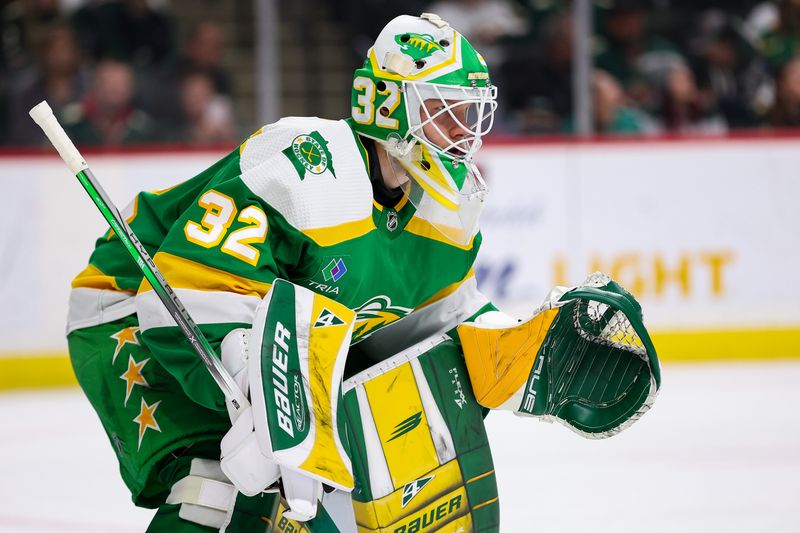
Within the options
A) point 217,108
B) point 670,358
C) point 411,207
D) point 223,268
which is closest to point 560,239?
point 670,358

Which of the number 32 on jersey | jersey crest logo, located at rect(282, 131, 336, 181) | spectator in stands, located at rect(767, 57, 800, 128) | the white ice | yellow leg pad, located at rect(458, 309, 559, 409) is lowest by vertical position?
the white ice

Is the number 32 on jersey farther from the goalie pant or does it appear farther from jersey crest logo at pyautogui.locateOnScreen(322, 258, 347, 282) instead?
the goalie pant

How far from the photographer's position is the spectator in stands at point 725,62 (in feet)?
19.8

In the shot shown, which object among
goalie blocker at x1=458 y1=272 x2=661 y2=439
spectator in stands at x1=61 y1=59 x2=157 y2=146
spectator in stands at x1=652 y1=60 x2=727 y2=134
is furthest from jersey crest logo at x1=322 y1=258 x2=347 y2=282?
spectator in stands at x1=652 y1=60 x2=727 y2=134

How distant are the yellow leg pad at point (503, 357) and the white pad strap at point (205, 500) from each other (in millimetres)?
533

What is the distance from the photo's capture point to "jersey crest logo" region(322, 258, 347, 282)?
2.21m

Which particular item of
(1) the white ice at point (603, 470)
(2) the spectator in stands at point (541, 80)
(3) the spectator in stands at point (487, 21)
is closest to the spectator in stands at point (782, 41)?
(2) the spectator in stands at point (541, 80)

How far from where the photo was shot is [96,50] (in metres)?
5.42

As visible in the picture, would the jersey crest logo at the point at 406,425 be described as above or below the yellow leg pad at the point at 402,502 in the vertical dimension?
above

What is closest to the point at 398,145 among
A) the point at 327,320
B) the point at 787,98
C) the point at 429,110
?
the point at 429,110

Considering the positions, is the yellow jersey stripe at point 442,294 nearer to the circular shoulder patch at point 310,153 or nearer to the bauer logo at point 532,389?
the bauer logo at point 532,389

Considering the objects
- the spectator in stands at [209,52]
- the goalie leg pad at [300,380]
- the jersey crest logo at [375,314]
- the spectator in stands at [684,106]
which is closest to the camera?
the goalie leg pad at [300,380]

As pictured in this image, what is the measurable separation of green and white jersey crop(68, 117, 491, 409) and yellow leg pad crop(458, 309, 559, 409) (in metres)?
0.14

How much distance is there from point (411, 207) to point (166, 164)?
3.16 meters
